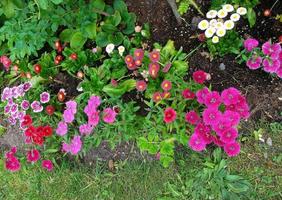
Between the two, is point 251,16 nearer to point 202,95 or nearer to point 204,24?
point 204,24

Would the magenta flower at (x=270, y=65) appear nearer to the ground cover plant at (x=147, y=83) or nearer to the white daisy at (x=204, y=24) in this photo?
the ground cover plant at (x=147, y=83)

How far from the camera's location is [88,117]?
9.47 ft

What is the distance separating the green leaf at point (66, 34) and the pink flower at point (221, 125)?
51.7 inches

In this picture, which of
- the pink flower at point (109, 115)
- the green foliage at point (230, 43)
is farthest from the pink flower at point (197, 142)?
the green foliage at point (230, 43)

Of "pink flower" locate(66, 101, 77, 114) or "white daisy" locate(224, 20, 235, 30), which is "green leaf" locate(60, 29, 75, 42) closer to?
"pink flower" locate(66, 101, 77, 114)

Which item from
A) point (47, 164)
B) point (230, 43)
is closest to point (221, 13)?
point (230, 43)

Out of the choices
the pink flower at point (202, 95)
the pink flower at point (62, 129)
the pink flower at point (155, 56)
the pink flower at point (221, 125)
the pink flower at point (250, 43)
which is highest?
the pink flower at point (250, 43)

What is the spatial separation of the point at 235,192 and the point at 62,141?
1.31 metres

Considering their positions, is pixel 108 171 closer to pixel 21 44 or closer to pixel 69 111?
pixel 69 111

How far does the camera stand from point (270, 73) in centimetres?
289

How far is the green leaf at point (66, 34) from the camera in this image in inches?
124

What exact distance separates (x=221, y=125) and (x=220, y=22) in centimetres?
75

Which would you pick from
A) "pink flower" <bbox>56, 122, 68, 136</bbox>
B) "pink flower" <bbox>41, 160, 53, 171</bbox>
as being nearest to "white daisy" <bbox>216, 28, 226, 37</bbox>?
"pink flower" <bbox>56, 122, 68, 136</bbox>

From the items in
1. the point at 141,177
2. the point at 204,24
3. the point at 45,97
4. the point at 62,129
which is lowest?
the point at 141,177
